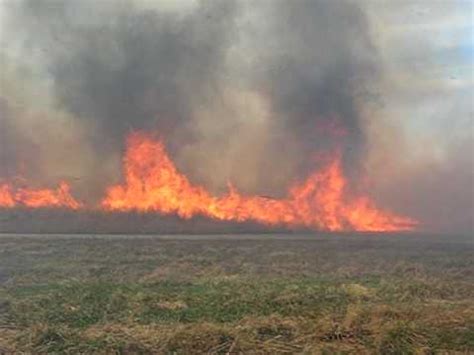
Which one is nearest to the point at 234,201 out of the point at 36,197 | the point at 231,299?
the point at 36,197

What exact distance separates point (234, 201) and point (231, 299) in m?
33.0

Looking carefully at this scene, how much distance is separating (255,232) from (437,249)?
15083 millimetres

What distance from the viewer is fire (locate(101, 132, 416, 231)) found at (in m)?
50.0

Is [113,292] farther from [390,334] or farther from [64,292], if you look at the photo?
[390,334]

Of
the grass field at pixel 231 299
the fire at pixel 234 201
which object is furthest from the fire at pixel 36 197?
the grass field at pixel 231 299

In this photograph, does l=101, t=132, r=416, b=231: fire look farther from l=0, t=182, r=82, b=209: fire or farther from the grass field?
the grass field

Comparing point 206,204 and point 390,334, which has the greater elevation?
point 206,204

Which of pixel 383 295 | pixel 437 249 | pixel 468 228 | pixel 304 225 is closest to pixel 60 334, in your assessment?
pixel 383 295

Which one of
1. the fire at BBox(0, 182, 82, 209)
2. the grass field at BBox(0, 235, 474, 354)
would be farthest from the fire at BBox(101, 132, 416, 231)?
the grass field at BBox(0, 235, 474, 354)

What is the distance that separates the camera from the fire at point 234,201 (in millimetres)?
49969

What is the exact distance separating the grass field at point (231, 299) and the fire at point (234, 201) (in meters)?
14.4

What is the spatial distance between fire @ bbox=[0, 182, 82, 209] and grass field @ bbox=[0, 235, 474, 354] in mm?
16150

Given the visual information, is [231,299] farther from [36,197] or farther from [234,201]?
[36,197]

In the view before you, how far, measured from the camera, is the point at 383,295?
2022cm
